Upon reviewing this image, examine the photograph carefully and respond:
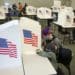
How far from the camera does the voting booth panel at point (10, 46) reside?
1854mm

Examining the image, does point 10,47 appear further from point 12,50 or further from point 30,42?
point 30,42

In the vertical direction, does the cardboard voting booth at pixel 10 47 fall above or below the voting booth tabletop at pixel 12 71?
above

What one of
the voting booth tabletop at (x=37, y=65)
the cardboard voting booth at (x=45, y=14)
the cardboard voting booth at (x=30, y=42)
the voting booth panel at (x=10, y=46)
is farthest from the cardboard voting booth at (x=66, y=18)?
the voting booth panel at (x=10, y=46)

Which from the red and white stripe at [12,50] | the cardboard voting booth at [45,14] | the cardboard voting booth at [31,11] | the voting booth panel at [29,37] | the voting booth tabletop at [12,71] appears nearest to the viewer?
the voting booth tabletop at [12,71]

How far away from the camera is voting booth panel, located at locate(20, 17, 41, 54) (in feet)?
7.42

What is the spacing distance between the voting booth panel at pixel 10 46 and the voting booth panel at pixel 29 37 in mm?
350

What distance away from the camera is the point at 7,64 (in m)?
1.89

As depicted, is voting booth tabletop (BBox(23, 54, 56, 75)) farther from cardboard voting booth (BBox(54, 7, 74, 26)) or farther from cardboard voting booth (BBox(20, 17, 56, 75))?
cardboard voting booth (BBox(54, 7, 74, 26))

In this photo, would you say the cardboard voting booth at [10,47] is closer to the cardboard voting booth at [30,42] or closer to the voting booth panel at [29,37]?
the cardboard voting booth at [30,42]

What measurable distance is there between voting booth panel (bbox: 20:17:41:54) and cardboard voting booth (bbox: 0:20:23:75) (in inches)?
13.8

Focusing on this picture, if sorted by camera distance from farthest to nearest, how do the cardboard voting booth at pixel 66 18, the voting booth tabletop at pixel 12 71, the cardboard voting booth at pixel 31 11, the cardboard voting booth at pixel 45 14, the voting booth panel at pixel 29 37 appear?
1. the cardboard voting booth at pixel 31 11
2. the cardboard voting booth at pixel 45 14
3. the cardboard voting booth at pixel 66 18
4. the voting booth panel at pixel 29 37
5. the voting booth tabletop at pixel 12 71

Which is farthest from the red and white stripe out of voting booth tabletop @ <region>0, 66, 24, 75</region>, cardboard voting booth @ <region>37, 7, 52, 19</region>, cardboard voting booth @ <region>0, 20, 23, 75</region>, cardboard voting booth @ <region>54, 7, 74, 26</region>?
cardboard voting booth @ <region>37, 7, 52, 19</region>

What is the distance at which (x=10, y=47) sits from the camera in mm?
1878

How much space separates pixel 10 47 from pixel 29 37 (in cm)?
43
